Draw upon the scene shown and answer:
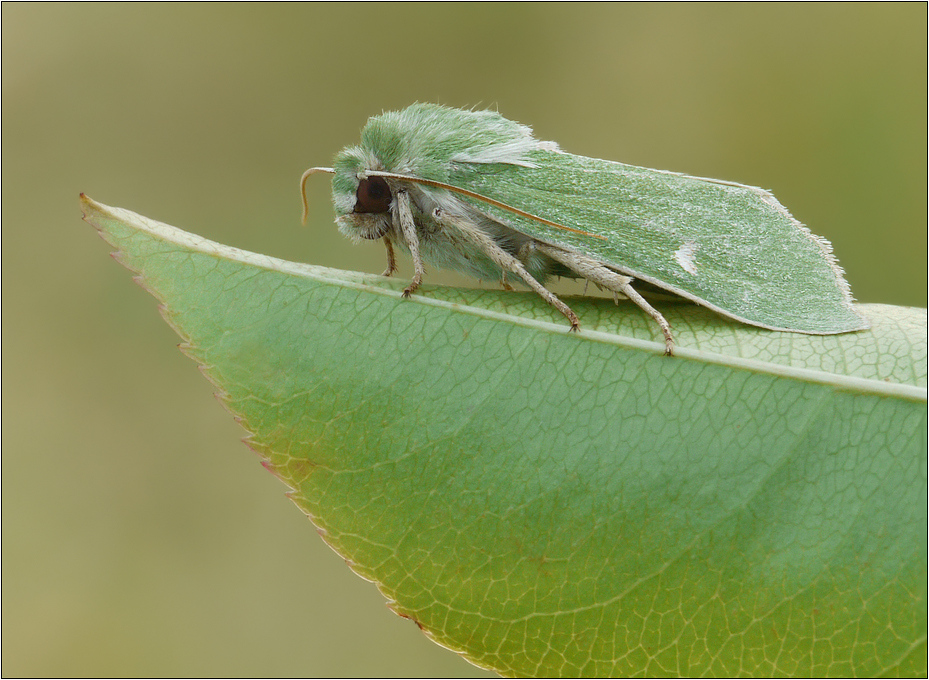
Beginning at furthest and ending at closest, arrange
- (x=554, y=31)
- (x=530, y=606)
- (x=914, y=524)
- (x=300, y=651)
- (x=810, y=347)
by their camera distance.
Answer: (x=554, y=31)
(x=300, y=651)
(x=810, y=347)
(x=530, y=606)
(x=914, y=524)

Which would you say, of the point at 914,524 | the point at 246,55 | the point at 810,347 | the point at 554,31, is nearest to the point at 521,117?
the point at 554,31

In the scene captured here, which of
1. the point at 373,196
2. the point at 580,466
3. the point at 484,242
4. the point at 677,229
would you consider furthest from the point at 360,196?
the point at 580,466

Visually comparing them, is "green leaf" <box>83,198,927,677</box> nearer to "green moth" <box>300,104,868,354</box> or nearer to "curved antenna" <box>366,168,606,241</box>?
"green moth" <box>300,104,868,354</box>

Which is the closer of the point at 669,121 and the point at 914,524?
the point at 914,524

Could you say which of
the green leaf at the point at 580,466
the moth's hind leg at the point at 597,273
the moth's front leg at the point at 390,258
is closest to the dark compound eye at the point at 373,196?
the moth's front leg at the point at 390,258

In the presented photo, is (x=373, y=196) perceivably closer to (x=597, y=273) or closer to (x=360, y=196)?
(x=360, y=196)

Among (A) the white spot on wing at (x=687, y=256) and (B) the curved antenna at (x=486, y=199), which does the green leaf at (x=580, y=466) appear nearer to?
(A) the white spot on wing at (x=687, y=256)

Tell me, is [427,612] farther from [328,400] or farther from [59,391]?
[59,391]

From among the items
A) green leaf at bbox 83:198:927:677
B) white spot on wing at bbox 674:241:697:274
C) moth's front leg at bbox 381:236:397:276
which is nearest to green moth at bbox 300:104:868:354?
white spot on wing at bbox 674:241:697:274
